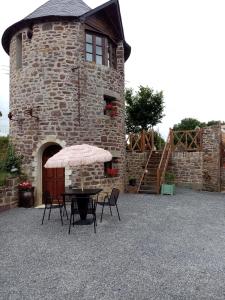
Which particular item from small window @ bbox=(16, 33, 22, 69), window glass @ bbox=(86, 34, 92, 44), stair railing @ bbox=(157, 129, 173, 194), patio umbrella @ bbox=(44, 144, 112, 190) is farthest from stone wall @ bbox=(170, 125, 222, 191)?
small window @ bbox=(16, 33, 22, 69)

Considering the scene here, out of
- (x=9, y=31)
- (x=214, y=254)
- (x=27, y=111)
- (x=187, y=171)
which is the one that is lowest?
(x=214, y=254)

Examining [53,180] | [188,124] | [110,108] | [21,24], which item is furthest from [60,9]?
[188,124]

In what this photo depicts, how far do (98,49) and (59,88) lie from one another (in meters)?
2.68

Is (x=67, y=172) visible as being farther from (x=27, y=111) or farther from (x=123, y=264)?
(x=123, y=264)

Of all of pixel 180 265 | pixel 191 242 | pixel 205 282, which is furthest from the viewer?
pixel 191 242

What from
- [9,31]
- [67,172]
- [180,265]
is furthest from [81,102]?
[180,265]

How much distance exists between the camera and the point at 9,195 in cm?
948

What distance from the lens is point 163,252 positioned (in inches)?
200

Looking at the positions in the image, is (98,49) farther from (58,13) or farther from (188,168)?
(188,168)

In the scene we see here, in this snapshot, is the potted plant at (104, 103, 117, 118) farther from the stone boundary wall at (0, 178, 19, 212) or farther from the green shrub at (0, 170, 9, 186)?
the green shrub at (0, 170, 9, 186)

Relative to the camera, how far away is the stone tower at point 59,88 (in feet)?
34.8

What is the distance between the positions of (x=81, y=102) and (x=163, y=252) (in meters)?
7.39

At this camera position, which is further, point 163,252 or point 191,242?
point 191,242

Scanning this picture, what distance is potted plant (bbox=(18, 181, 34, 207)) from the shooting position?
32.4 feet
